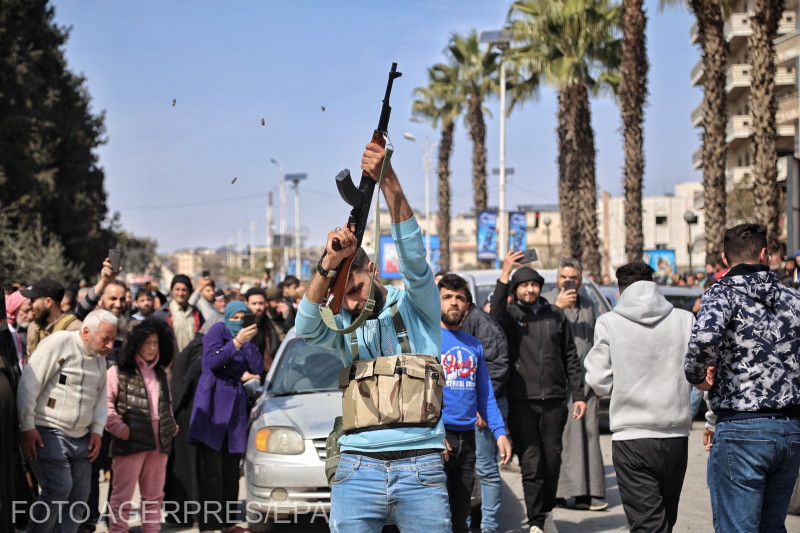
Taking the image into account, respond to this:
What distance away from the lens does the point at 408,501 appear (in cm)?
412

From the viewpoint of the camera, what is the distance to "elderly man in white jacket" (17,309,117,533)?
6.53 metres

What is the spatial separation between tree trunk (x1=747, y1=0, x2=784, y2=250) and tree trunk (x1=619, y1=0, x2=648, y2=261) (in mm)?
4875

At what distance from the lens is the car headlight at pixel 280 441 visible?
26.9 ft

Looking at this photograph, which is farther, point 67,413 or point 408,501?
point 67,413

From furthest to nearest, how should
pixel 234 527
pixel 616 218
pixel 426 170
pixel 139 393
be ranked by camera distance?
pixel 616 218, pixel 426 170, pixel 234 527, pixel 139 393

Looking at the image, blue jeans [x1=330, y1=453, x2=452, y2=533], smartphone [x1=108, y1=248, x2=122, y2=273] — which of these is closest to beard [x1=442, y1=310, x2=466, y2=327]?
blue jeans [x1=330, y1=453, x2=452, y2=533]

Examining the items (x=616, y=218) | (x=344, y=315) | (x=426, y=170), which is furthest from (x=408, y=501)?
(x=616, y=218)

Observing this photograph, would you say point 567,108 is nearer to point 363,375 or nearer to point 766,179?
point 766,179

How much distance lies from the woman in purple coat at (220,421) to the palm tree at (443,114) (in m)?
34.3

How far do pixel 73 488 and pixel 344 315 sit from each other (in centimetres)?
338

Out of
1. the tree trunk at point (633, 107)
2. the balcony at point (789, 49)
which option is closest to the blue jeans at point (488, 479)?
the tree trunk at point (633, 107)

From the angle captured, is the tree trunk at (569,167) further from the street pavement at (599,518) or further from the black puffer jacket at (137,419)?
the black puffer jacket at (137,419)

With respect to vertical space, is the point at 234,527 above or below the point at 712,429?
below

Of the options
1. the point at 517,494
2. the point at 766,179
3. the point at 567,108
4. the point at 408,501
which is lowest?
the point at 517,494
